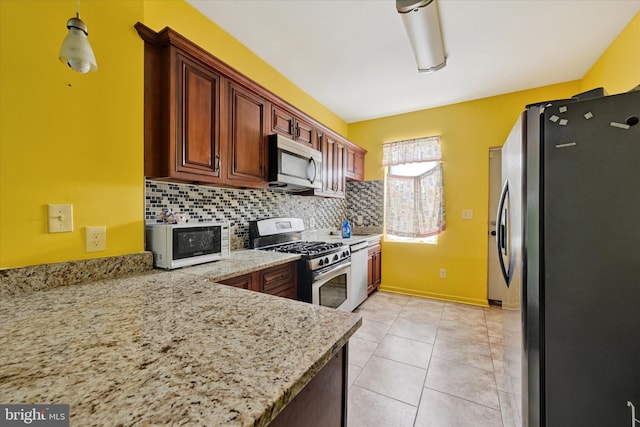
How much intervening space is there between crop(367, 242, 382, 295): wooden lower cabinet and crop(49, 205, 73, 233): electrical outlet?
292 centimetres

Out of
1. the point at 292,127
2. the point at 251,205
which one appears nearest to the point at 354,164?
the point at 292,127

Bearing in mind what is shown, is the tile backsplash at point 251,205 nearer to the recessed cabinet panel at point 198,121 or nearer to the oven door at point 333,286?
the recessed cabinet panel at point 198,121

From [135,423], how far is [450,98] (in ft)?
12.8

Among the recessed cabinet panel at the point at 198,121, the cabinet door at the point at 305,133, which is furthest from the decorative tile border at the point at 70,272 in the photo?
the cabinet door at the point at 305,133

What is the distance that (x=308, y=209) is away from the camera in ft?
10.9

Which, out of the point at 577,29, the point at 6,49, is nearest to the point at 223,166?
the point at 6,49

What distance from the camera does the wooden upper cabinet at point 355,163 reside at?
11.9 ft

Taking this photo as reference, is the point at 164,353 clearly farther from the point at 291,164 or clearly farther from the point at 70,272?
the point at 291,164

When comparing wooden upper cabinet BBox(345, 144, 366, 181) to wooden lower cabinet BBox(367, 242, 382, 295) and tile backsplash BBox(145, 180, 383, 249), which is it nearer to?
tile backsplash BBox(145, 180, 383, 249)

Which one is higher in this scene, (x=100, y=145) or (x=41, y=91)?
(x=41, y=91)

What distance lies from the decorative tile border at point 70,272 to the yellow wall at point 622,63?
11.8 feet

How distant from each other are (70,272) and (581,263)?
2198 millimetres

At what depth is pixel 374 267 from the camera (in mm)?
3635

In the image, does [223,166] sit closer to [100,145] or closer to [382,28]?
[100,145]
